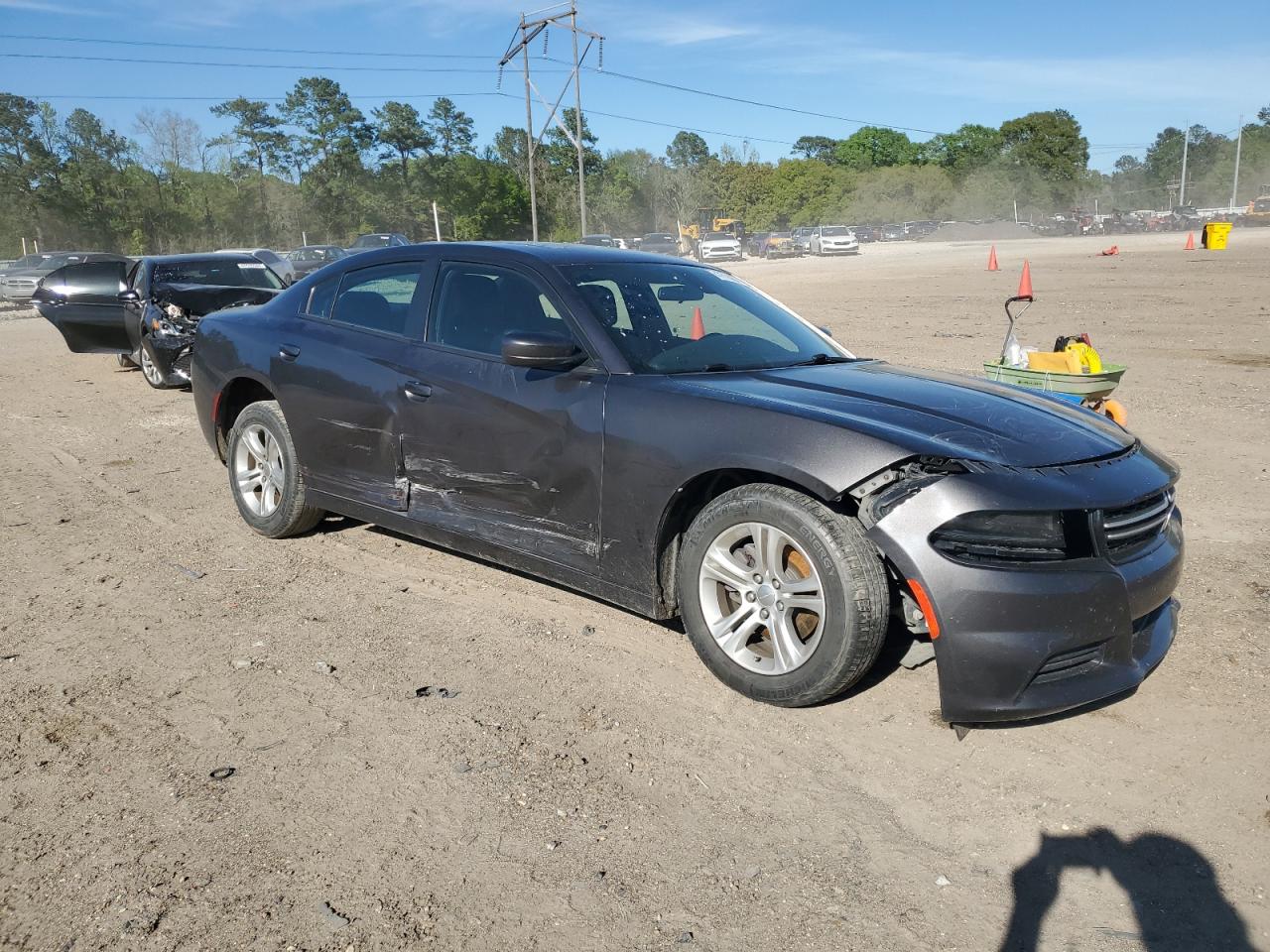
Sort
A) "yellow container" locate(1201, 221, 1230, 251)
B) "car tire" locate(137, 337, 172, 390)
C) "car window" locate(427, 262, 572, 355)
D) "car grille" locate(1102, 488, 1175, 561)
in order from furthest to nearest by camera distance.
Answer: "yellow container" locate(1201, 221, 1230, 251) < "car tire" locate(137, 337, 172, 390) < "car window" locate(427, 262, 572, 355) < "car grille" locate(1102, 488, 1175, 561)

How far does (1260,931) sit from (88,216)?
222ft

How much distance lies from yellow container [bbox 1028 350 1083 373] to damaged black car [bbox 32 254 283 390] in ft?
29.4

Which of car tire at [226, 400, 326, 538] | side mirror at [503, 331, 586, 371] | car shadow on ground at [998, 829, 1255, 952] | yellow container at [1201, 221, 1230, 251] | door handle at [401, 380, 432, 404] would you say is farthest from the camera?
yellow container at [1201, 221, 1230, 251]

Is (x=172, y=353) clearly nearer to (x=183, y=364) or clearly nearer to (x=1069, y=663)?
(x=183, y=364)

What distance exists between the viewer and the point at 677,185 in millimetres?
102500

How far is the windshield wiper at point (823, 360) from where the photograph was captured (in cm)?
451

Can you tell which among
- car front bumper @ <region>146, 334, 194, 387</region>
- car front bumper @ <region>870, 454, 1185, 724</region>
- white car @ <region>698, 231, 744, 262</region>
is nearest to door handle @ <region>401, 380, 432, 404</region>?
car front bumper @ <region>870, 454, 1185, 724</region>

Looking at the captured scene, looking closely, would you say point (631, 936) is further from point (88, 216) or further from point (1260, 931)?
point (88, 216)

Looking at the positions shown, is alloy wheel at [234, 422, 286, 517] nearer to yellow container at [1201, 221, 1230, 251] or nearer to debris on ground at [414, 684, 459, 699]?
debris on ground at [414, 684, 459, 699]

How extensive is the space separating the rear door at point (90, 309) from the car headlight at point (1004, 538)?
12103 millimetres

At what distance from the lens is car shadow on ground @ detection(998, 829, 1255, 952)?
249cm

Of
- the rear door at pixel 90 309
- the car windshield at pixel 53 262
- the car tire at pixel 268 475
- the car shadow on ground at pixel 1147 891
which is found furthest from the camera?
the car windshield at pixel 53 262

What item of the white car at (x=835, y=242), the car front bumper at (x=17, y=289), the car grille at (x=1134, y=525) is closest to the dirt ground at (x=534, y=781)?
the car grille at (x=1134, y=525)

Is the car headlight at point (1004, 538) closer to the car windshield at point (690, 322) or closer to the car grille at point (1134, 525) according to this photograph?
the car grille at point (1134, 525)
